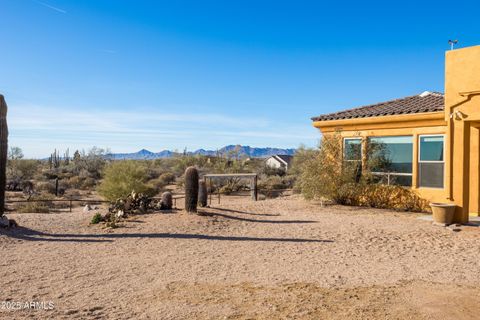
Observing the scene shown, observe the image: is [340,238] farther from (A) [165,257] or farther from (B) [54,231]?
(B) [54,231]

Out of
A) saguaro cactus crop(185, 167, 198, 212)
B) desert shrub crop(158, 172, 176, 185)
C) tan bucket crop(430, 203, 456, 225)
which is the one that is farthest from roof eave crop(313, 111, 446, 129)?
desert shrub crop(158, 172, 176, 185)

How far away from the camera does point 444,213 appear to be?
38.1 feet

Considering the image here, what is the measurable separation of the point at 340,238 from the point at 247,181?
21757 millimetres

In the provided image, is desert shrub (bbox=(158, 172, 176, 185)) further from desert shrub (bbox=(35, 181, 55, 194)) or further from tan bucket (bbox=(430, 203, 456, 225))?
tan bucket (bbox=(430, 203, 456, 225))

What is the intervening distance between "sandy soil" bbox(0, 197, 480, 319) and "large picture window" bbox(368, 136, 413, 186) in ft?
9.71

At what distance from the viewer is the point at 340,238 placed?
10.3 meters

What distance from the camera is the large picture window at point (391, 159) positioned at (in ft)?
49.0

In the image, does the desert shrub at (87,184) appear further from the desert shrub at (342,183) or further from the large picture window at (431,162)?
the large picture window at (431,162)

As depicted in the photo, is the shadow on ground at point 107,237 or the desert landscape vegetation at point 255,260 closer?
the desert landscape vegetation at point 255,260

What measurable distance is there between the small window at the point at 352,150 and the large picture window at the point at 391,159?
17.4 inches

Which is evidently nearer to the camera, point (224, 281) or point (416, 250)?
point (224, 281)

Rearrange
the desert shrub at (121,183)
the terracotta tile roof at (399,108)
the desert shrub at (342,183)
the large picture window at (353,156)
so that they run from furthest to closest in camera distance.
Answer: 1. the desert shrub at (121,183)
2. the large picture window at (353,156)
3. the desert shrub at (342,183)
4. the terracotta tile roof at (399,108)

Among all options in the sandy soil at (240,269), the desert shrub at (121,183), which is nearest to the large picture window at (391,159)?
the sandy soil at (240,269)

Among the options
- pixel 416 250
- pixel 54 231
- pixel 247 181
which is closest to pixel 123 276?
pixel 54 231
